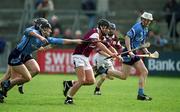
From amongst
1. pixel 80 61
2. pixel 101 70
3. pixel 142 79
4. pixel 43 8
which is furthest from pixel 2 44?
pixel 80 61

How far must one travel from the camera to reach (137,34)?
20.7m

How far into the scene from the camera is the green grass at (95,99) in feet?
57.4

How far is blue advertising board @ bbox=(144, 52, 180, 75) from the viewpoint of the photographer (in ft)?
108

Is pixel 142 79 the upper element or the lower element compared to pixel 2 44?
lower

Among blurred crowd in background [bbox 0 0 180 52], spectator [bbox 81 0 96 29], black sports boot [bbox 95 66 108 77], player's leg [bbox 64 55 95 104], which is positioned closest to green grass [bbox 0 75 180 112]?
player's leg [bbox 64 55 95 104]

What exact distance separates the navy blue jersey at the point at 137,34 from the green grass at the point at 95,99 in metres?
1.61

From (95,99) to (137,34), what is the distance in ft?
7.33

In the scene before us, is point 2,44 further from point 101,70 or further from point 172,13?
point 101,70

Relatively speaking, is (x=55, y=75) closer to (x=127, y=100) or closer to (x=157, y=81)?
(x=157, y=81)

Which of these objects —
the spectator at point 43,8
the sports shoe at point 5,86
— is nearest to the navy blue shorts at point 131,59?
the sports shoe at point 5,86

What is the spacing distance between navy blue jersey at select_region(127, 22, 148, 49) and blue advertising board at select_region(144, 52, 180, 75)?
12.4 m

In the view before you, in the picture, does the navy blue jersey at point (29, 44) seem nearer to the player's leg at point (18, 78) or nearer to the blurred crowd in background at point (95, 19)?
the player's leg at point (18, 78)

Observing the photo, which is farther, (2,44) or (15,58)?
(2,44)

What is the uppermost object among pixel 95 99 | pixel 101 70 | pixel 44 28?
pixel 44 28
